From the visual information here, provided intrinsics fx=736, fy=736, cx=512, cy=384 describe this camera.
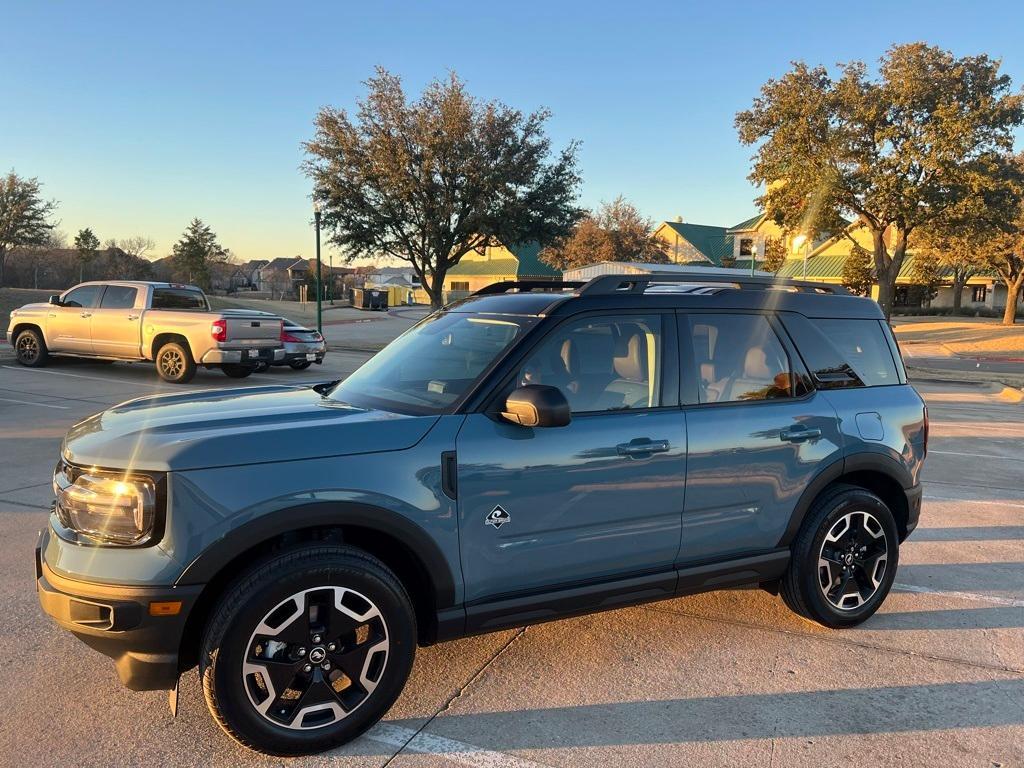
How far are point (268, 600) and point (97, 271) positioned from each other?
5749cm

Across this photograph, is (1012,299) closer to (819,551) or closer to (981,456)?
(981,456)

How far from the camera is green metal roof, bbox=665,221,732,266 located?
62.8m

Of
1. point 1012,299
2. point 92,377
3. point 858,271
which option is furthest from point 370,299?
point 92,377

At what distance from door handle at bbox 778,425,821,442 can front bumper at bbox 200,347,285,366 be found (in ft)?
36.6

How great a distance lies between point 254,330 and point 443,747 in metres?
11.6

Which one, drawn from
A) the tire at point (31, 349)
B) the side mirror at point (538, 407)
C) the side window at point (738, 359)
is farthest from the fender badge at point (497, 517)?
the tire at point (31, 349)

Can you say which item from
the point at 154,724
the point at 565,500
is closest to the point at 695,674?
the point at 565,500

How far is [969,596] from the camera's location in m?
4.50

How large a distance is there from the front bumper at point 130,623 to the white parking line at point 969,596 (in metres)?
4.16

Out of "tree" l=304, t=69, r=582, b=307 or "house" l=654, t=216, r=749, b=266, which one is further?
"house" l=654, t=216, r=749, b=266

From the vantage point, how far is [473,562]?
3.03 metres

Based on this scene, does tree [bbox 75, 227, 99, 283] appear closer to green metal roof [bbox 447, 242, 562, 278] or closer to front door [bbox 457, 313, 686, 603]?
green metal roof [bbox 447, 242, 562, 278]

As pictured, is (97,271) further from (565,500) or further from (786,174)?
(565,500)

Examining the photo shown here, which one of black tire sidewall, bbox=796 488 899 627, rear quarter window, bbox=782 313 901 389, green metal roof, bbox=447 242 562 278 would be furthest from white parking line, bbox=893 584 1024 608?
green metal roof, bbox=447 242 562 278
